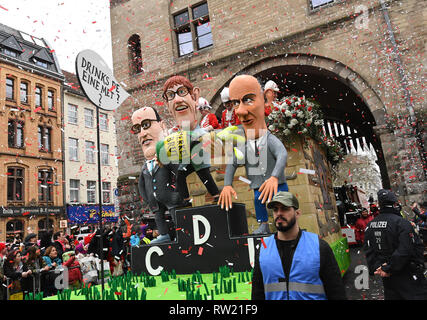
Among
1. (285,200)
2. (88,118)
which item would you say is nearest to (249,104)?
(285,200)

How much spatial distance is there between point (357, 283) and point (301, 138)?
A: 9.84 feet

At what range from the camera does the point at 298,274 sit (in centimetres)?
180

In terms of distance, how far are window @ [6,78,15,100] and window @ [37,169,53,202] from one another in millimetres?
4784

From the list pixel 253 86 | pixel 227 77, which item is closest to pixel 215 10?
pixel 227 77

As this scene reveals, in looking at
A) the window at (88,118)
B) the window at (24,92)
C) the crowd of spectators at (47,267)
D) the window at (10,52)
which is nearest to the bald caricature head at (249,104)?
the crowd of spectators at (47,267)

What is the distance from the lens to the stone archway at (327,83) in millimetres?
8016

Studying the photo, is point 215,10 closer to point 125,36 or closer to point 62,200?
point 125,36

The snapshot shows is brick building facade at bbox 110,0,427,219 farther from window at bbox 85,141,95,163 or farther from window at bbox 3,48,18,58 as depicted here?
window at bbox 85,141,95,163

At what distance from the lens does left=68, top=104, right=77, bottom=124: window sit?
23531 millimetres

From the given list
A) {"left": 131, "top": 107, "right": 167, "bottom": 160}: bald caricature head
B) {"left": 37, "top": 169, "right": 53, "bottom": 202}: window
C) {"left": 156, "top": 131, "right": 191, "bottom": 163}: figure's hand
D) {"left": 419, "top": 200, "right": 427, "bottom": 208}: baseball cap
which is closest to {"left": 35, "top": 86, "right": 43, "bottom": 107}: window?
{"left": 37, "top": 169, "right": 53, "bottom": 202}: window

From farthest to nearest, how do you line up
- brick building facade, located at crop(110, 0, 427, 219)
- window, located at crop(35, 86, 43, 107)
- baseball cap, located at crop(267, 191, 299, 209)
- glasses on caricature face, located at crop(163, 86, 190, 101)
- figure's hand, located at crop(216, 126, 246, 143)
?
window, located at crop(35, 86, 43, 107) → brick building facade, located at crop(110, 0, 427, 219) → glasses on caricature face, located at crop(163, 86, 190, 101) → figure's hand, located at crop(216, 126, 246, 143) → baseball cap, located at crop(267, 191, 299, 209)

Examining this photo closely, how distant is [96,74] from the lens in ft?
10.8

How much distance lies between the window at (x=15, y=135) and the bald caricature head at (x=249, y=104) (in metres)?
19.7

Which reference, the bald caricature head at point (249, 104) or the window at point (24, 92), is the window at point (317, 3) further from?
the window at point (24, 92)
